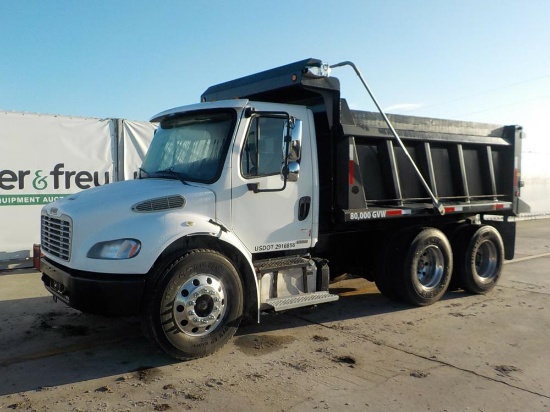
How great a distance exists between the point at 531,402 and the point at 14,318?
5909 mm

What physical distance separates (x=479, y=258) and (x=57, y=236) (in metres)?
6.38

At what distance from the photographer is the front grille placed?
482cm


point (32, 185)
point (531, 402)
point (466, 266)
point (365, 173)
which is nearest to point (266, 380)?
point (531, 402)

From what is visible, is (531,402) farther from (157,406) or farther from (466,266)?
(466,266)

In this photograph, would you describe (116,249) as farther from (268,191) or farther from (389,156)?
(389,156)

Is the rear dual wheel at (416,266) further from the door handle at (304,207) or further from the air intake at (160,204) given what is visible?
the air intake at (160,204)

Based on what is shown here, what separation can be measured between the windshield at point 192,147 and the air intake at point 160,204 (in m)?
0.43

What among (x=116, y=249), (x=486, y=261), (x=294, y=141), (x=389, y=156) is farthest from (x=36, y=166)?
(x=486, y=261)

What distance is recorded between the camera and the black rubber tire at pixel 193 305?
15.4ft

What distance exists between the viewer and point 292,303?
5.64 metres

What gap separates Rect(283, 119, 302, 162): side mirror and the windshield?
2.03 feet

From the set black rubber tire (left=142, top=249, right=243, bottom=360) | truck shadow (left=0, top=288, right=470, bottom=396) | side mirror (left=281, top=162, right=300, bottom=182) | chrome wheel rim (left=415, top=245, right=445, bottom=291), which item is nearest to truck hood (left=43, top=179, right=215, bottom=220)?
black rubber tire (left=142, top=249, right=243, bottom=360)

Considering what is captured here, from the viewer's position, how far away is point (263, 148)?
558 cm

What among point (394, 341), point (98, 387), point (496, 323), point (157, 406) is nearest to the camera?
point (157, 406)
